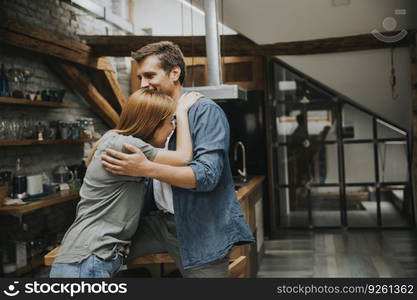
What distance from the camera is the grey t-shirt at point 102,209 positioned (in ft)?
4.18

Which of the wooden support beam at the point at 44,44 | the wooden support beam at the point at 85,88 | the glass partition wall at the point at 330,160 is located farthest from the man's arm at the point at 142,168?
the glass partition wall at the point at 330,160

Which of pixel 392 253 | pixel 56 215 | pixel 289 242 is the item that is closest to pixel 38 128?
pixel 56 215

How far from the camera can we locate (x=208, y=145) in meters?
1.31

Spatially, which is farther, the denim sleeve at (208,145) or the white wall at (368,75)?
the white wall at (368,75)

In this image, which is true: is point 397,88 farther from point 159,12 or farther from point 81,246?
point 81,246

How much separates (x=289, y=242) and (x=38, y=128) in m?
A: 2.62

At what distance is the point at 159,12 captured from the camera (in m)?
4.96

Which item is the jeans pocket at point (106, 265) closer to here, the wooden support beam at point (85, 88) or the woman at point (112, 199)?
the woman at point (112, 199)

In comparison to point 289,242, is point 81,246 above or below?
above

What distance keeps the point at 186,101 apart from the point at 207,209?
32 centimetres

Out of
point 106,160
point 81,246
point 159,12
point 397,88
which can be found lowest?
point 81,246

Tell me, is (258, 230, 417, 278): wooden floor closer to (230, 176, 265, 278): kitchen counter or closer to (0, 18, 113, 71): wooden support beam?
(230, 176, 265, 278): kitchen counter

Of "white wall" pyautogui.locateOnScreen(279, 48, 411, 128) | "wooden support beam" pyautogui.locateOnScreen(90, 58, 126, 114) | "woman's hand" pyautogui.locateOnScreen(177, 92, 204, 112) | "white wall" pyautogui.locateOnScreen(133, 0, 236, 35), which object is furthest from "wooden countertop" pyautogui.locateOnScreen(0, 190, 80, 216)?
"white wall" pyautogui.locateOnScreen(279, 48, 411, 128)

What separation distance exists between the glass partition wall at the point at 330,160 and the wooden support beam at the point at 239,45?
641 mm
